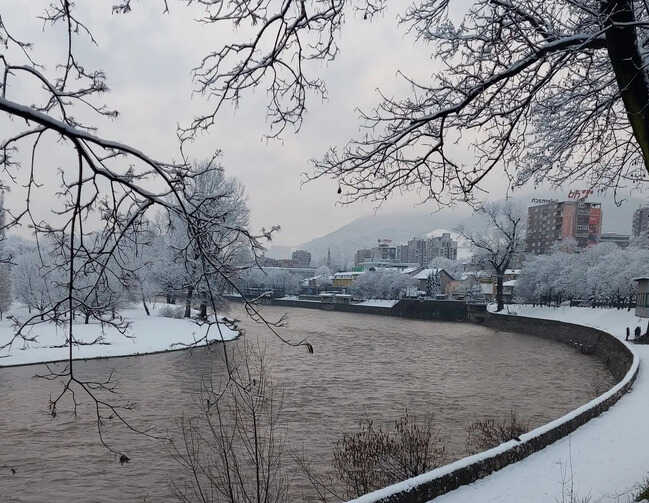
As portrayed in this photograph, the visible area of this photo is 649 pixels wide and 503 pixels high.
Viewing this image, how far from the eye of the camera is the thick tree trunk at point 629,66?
Result: 4371 mm

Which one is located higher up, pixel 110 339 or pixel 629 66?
pixel 629 66

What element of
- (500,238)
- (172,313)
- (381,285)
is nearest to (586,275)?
(500,238)

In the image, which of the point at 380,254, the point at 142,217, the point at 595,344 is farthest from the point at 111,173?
the point at 380,254

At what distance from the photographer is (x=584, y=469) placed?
745 centimetres

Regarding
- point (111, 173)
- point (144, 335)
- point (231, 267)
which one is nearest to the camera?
point (111, 173)

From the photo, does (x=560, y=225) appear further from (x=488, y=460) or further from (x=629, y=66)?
(x=629, y=66)

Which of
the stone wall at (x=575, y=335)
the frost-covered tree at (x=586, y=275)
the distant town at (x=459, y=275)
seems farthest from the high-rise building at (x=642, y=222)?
the stone wall at (x=575, y=335)

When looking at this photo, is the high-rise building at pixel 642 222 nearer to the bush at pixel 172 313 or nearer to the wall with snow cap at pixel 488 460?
the wall with snow cap at pixel 488 460

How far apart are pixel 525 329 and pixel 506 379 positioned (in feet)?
83.5

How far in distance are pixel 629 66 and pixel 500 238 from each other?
57.8m

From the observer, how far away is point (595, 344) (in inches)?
1206

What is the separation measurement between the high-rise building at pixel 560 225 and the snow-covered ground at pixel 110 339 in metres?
91.0

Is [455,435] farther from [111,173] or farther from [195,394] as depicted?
[111,173]

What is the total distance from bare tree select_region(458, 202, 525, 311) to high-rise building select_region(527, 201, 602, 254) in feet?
173
